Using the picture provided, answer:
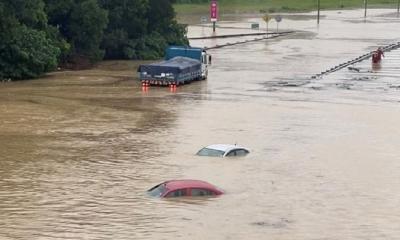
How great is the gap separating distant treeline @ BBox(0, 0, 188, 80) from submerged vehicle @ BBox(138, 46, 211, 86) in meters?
7.68

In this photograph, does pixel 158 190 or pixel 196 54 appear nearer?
pixel 158 190

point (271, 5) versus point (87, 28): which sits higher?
point (87, 28)

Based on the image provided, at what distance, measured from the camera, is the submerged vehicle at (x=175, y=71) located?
169 feet

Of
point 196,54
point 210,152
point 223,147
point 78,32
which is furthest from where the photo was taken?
point 78,32

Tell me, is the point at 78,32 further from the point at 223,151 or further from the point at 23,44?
the point at 223,151

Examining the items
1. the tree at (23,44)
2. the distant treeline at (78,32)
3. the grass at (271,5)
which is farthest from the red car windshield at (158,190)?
the grass at (271,5)

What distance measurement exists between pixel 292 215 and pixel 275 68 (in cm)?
4052

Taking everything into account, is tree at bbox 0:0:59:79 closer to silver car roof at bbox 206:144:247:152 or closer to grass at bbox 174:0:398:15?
silver car roof at bbox 206:144:247:152

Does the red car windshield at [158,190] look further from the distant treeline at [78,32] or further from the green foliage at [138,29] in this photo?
the green foliage at [138,29]

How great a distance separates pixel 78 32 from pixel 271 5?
9646cm

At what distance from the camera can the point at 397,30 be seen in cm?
10550

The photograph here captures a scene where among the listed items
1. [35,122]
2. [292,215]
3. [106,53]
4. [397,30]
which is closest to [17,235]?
[292,215]

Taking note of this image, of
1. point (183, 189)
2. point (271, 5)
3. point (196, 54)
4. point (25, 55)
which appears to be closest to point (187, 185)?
point (183, 189)

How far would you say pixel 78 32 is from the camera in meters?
63.9
